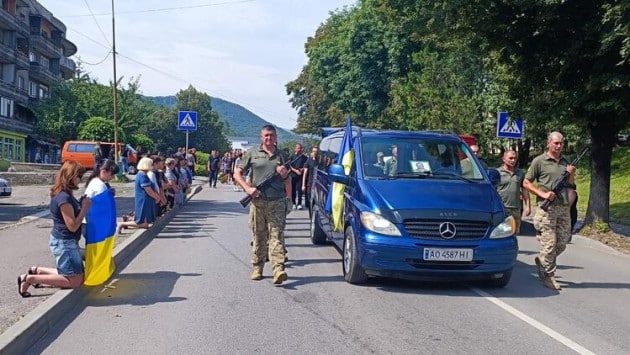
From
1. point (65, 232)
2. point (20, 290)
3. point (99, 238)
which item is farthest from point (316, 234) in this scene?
point (20, 290)

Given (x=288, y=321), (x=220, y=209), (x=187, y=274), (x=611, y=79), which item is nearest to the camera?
(x=288, y=321)

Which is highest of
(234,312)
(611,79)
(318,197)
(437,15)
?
(437,15)

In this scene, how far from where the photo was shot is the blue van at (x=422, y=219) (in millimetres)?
7828

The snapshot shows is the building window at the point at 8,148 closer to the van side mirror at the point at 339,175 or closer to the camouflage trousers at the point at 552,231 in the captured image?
the van side mirror at the point at 339,175

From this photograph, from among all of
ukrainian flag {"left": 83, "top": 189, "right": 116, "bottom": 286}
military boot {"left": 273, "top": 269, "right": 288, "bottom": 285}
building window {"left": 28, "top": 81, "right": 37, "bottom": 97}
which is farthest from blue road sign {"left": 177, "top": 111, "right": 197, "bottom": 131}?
building window {"left": 28, "top": 81, "right": 37, "bottom": 97}

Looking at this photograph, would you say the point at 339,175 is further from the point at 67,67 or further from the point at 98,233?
the point at 67,67

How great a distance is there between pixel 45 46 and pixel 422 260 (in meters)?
64.0

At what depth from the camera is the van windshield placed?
895cm

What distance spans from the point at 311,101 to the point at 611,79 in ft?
182

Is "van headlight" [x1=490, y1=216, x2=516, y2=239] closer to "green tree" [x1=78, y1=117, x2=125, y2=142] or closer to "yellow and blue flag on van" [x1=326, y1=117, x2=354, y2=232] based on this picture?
"yellow and blue flag on van" [x1=326, y1=117, x2=354, y2=232]

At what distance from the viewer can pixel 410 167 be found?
29.5ft

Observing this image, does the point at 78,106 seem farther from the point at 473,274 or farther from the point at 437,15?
the point at 473,274

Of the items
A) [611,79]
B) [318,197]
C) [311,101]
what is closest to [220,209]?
[318,197]

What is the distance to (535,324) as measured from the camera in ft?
22.5
